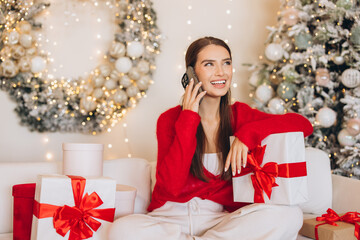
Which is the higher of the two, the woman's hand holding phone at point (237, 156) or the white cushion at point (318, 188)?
the woman's hand holding phone at point (237, 156)

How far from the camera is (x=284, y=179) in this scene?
5.23 feet

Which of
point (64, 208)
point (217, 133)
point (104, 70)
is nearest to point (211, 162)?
point (217, 133)

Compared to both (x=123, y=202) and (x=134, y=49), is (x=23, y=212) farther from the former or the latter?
(x=134, y=49)

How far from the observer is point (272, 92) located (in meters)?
2.87

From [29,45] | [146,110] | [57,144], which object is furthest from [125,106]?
[29,45]

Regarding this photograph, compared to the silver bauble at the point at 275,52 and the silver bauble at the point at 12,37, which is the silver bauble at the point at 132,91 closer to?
the silver bauble at the point at 12,37

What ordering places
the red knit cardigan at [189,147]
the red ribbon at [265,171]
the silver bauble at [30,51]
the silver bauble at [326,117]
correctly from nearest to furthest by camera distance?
the red ribbon at [265,171]
the red knit cardigan at [189,147]
the silver bauble at [326,117]
the silver bauble at [30,51]

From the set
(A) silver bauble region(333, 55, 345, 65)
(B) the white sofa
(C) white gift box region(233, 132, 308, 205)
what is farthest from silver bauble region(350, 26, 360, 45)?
(C) white gift box region(233, 132, 308, 205)

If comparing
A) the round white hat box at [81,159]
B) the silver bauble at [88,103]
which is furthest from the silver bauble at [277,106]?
the round white hat box at [81,159]

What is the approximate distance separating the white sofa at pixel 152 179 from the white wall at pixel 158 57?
2.74 ft

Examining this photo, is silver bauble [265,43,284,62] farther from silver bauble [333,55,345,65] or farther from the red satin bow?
the red satin bow

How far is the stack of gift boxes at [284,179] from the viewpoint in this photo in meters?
1.60

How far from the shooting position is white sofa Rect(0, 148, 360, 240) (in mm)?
1973

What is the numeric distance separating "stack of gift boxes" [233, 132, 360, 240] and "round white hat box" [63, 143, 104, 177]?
0.71m
